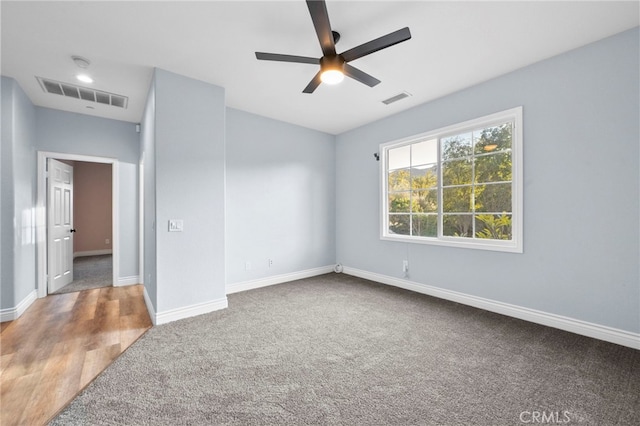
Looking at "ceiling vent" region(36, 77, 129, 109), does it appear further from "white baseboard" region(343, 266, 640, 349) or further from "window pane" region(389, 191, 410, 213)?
"white baseboard" region(343, 266, 640, 349)

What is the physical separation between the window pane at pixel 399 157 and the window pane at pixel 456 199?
0.80m

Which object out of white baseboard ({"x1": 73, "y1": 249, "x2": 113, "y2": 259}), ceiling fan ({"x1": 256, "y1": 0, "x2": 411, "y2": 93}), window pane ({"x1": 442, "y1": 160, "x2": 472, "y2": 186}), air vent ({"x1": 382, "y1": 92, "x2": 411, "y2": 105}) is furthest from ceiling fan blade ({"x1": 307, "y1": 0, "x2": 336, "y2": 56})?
white baseboard ({"x1": 73, "y1": 249, "x2": 113, "y2": 259})

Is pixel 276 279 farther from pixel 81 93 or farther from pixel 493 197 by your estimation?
pixel 81 93

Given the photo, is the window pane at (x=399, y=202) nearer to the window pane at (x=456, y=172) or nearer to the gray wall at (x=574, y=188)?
the window pane at (x=456, y=172)

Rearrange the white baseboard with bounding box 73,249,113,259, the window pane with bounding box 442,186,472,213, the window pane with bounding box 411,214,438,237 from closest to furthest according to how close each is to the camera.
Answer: the window pane with bounding box 442,186,472,213
the window pane with bounding box 411,214,438,237
the white baseboard with bounding box 73,249,113,259

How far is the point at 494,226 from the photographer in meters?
3.29

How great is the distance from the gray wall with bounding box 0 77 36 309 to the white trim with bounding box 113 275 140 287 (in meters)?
1.04

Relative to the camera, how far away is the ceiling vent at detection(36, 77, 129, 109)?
322cm

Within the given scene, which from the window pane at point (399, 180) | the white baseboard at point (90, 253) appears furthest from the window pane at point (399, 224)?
the white baseboard at point (90, 253)

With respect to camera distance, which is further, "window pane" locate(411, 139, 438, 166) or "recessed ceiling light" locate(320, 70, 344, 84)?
"window pane" locate(411, 139, 438, 166)

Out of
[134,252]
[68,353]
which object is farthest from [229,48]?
[134,252]

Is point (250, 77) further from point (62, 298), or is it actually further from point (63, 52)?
point (62, 298)

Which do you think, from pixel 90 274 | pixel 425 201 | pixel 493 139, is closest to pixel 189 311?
pixel 425 201

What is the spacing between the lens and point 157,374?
2.01m
